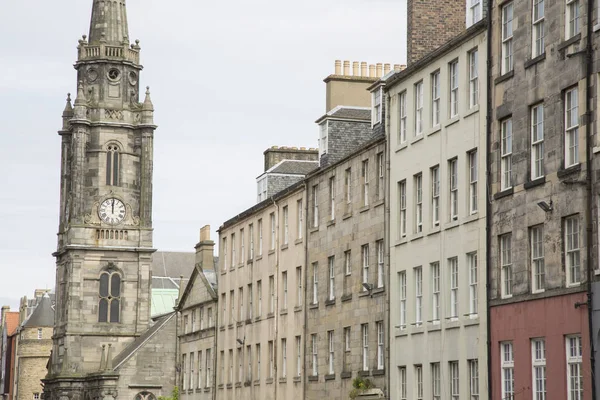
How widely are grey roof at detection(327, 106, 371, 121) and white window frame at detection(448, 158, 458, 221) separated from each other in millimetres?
15424

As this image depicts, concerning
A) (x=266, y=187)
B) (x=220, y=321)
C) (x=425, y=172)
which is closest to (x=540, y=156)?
(x=425, y=172)

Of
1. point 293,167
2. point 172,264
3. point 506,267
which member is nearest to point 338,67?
point 293,167

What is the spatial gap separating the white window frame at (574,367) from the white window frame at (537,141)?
14.5 feet

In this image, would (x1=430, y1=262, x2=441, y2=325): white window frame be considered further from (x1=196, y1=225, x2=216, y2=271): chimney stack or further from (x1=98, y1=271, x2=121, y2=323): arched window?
(x1=98, y1=271, x2=121, y2=323): arched window

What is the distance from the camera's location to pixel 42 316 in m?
145

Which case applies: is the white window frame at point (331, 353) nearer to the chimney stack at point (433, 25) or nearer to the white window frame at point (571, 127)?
the chimney stack at point (433, 25)

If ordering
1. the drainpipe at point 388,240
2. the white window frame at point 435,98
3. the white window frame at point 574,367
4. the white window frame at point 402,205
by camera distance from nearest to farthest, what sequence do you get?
the white window frame at point 574,367 < the white window frame at point 435,98 < the white window frame at point 402,205 < the drainpipe at point 388,240

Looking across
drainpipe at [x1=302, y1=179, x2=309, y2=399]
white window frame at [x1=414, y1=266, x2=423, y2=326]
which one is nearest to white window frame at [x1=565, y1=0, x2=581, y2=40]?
white window frame at [x1=414, y1=266, x2=423, y2=326]

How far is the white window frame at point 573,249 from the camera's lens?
31766mm

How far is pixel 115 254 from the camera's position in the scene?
103438 mm

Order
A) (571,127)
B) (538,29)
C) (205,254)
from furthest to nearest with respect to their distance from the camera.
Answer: (205,254) < (538,29) < (571,127)

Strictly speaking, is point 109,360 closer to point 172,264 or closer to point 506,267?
point 172,264

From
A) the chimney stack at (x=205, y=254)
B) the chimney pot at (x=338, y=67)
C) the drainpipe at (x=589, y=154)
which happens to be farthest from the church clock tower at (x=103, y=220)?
the drainpipe at (x=589, y=154)

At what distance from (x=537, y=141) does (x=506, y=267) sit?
3681mm
